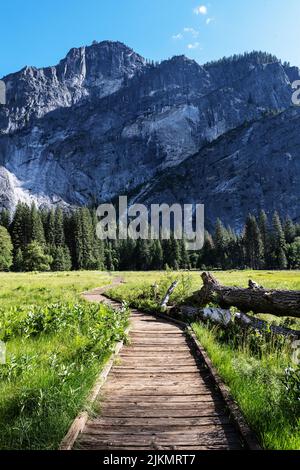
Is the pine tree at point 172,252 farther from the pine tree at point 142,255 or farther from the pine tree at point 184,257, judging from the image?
the pine tree at point 142,255

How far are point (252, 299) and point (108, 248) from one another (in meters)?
137

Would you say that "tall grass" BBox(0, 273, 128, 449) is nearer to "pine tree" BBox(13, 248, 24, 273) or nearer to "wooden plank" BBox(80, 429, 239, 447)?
"wooden plank" BBox(80, 429, 239, 447)

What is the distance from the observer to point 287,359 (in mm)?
8750

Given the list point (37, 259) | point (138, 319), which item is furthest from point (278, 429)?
point (37, 259)

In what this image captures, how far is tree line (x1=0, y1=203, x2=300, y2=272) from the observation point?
339ft

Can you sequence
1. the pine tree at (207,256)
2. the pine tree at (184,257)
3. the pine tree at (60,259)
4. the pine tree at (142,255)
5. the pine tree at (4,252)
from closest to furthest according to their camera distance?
1. the pine tree at (4,252)
2. the pine tree at (60,259)
3. the pine tree at (142,255)
4. the pine tree at (207,256)
5. the pine tree at (184,257)

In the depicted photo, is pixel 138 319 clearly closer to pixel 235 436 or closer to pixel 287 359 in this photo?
pixel 287 359

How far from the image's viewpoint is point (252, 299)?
1279cm

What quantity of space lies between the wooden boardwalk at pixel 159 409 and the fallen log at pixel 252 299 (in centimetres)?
343

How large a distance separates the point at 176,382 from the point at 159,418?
188 cm

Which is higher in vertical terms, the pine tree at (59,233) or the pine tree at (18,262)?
the pine tree at (59,233)

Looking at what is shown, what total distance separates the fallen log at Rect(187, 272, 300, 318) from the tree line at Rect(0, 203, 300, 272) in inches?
3351

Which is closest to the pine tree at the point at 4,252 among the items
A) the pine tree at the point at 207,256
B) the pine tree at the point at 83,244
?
the pine tree at the point at 83,244

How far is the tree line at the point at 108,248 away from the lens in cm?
10344
